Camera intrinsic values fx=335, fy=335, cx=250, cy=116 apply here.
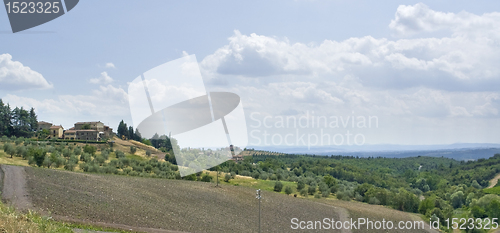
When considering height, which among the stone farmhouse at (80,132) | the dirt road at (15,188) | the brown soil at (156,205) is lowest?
the brown soil at (156,205)

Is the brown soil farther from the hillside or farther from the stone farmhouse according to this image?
the stone farmhouse

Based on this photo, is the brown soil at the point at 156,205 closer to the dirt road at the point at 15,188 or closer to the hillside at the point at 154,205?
the hillside at the point at 154,205

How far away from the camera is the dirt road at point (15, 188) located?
1948cm

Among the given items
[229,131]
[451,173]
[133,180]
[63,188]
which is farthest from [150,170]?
[451,173]

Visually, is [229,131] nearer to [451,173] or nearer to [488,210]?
[488,210]

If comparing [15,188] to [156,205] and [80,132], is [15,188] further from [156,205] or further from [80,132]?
[80,132]

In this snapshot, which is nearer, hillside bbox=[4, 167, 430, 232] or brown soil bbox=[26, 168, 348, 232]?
hillside bbox=[4, 167, 430, 232]

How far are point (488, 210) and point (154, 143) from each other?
91755mm

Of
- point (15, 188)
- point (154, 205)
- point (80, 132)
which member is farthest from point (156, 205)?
point (80, 132)

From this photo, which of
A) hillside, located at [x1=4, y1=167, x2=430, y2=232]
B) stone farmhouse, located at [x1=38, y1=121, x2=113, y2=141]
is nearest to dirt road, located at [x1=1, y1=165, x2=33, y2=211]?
hillside, located at [x1=4, y1=167, x2=430, y2=232]

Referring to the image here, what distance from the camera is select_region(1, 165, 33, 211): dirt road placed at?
19.5m

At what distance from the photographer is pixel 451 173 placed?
11031 cm

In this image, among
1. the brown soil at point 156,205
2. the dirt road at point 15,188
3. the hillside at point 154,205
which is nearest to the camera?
the dirt road at point 15,188

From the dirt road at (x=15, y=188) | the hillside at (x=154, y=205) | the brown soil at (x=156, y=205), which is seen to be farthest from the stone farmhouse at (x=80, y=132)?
the dirt road at (x=15, y=188)
